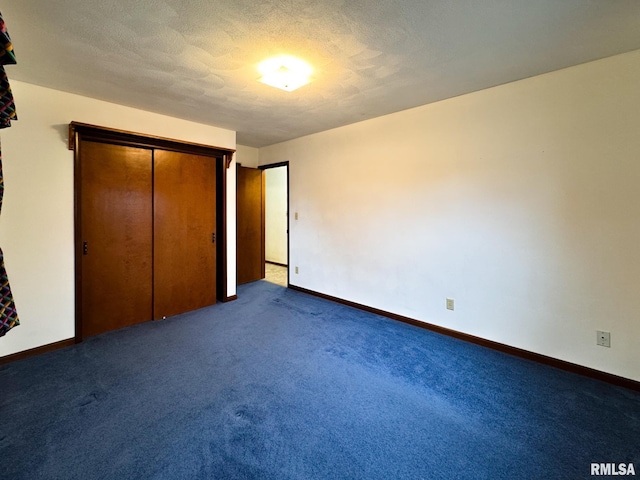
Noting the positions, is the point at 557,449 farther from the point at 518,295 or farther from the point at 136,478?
the point at 136,478

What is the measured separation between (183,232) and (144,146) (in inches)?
44.5

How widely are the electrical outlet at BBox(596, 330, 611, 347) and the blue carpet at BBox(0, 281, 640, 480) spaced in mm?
320

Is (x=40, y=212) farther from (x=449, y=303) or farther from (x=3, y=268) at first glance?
(x=449, y=303)

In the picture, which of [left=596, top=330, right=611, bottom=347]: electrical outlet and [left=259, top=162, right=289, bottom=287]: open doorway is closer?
[left=596, top=330, right=611, bottom=347]: electrical outlet

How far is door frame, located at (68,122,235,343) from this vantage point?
289cm

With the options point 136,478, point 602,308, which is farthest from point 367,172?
point 136,478

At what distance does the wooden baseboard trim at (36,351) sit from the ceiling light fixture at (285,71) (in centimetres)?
326

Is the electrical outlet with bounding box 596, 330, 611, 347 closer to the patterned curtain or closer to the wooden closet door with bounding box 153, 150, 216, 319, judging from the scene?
the patterned curtain

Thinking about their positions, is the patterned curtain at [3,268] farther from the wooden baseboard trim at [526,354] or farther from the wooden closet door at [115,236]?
the wooden baseboard trim at [526,354]

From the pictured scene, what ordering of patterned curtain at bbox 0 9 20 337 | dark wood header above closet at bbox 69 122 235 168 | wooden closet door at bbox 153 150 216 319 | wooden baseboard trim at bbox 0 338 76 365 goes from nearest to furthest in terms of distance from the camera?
1. patterned curtain at bbox 0 9 20 337
2. wooden baseboard trim at bbox 0 338 76 365
3. dark wood header above closet at bbox 69 122 235 168
4. wooden closet door at bbox 153 150 216 319

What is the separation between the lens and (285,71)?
2.32 m

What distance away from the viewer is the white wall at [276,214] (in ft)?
23.4

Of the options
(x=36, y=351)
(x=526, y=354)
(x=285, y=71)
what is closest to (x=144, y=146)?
(x=285, y=71)
